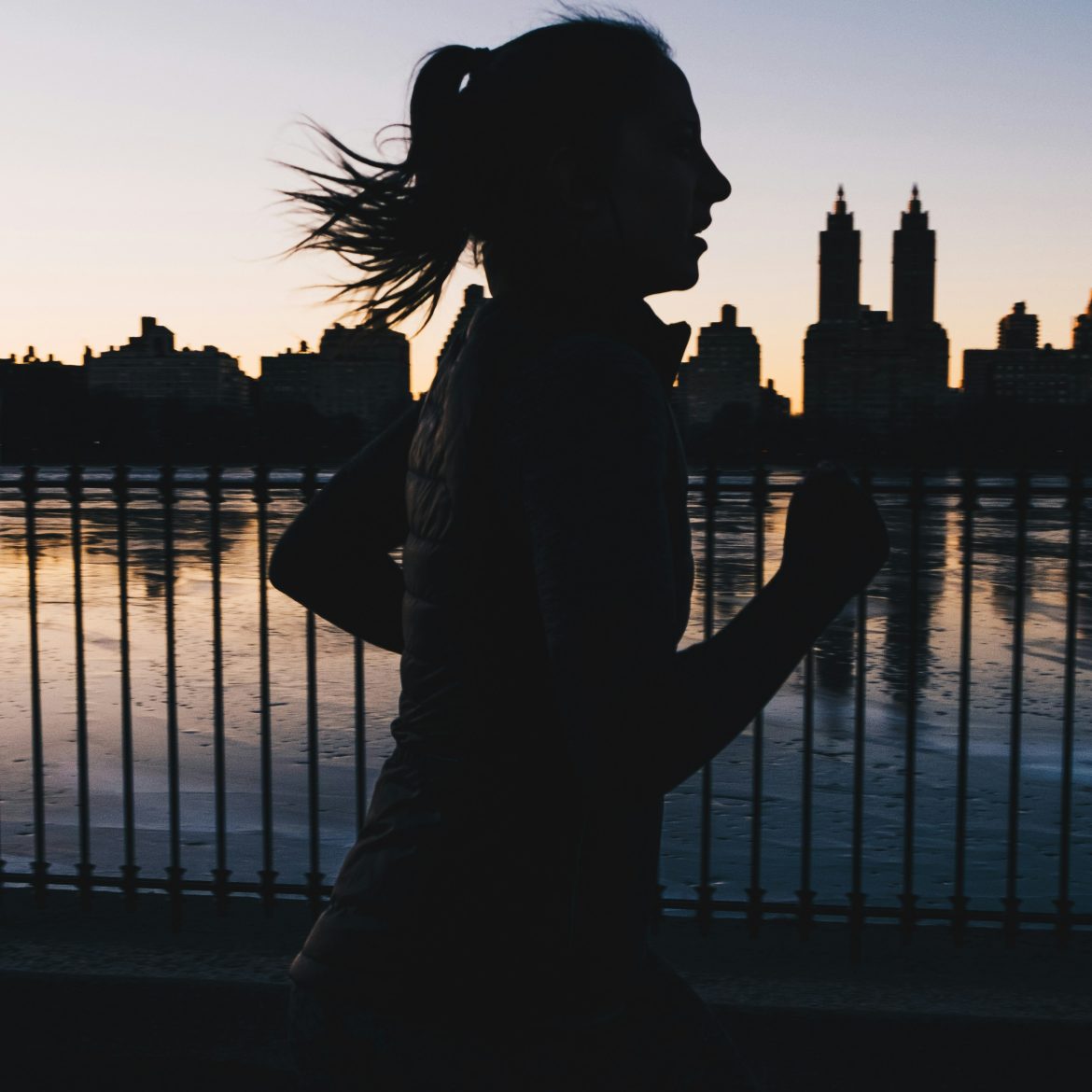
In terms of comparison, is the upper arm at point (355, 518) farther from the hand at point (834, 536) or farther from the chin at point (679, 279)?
the hand at point (834, 536)

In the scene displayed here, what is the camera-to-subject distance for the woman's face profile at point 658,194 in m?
1.36

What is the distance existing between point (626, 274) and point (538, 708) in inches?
16.9

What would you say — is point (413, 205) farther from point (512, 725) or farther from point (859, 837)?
point (859, 837)

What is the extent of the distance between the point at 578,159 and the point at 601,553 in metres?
0.45

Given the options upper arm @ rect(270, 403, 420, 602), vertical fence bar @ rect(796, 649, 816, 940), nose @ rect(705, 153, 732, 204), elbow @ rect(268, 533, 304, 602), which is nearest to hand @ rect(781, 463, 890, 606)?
nose @ rect(705, 153, 732, 204)

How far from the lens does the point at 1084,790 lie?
668cm

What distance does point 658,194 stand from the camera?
4.50 feet

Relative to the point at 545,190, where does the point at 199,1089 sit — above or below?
below

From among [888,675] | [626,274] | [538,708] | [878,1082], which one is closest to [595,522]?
[538,708]

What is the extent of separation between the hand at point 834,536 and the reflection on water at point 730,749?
2876mm

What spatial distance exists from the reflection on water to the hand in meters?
2.88

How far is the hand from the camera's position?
129cm

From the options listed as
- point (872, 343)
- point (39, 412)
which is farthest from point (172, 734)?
point (872, 343)

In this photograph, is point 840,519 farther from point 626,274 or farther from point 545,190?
point 545,190
